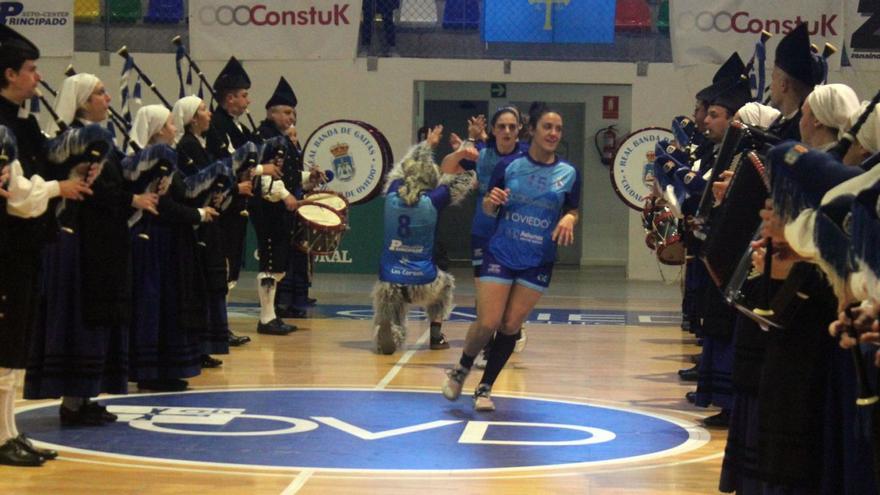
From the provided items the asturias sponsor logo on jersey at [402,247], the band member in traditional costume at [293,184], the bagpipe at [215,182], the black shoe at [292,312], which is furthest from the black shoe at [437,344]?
the black shoe at [292,312]

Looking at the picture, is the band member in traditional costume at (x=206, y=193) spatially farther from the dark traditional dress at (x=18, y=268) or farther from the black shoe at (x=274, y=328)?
the dark traditional dress at (x=18, y=268)

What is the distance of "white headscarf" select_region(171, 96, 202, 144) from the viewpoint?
867 centimetres

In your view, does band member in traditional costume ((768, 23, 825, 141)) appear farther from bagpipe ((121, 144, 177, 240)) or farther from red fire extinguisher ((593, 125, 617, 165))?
red fire extinguisher ((593, 125, 617, 165))

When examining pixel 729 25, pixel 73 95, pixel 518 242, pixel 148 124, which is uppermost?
pixel 729 25

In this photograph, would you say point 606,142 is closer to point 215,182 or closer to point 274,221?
point 274,221

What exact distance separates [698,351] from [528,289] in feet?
11.3

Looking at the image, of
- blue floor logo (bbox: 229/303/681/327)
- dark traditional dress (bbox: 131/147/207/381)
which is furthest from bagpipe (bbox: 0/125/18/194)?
blue floor logo (bbox: 229/303/681/327)

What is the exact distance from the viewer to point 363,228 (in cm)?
1705

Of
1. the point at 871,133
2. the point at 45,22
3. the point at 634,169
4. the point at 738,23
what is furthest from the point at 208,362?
the point at 738,23

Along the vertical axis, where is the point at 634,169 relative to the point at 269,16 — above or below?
below

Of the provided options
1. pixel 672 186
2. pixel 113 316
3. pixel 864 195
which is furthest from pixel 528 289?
pixel 864 195

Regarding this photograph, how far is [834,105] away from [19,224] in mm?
3312

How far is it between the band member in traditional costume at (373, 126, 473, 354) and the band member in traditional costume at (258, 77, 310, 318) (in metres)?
1.47

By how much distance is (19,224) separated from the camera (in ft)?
19.1
